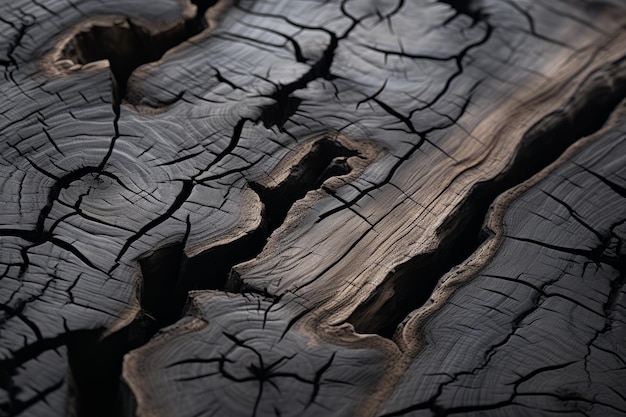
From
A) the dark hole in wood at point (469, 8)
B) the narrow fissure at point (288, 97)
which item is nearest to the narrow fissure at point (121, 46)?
the narrow fissure at point (288, 97)

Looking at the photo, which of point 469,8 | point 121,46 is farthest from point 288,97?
point 469,8

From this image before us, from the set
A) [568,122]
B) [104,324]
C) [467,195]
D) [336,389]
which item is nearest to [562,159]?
[568,122]

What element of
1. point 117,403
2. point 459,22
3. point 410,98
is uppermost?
point 459,22

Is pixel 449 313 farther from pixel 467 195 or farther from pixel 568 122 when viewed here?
pixel 568 122

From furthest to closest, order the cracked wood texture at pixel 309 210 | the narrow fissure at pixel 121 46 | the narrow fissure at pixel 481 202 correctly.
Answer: the narrow fissure at pixel 121 46 → the narrow fissure at pixel 481 202 → the cracked wood texture at pixel 309 210

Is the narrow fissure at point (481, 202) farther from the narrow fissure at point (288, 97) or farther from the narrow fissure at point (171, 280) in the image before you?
the narrow fissure at point (288, 97)

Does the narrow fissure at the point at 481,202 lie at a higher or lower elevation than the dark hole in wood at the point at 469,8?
lower

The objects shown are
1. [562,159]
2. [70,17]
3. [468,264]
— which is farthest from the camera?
[70,17]
